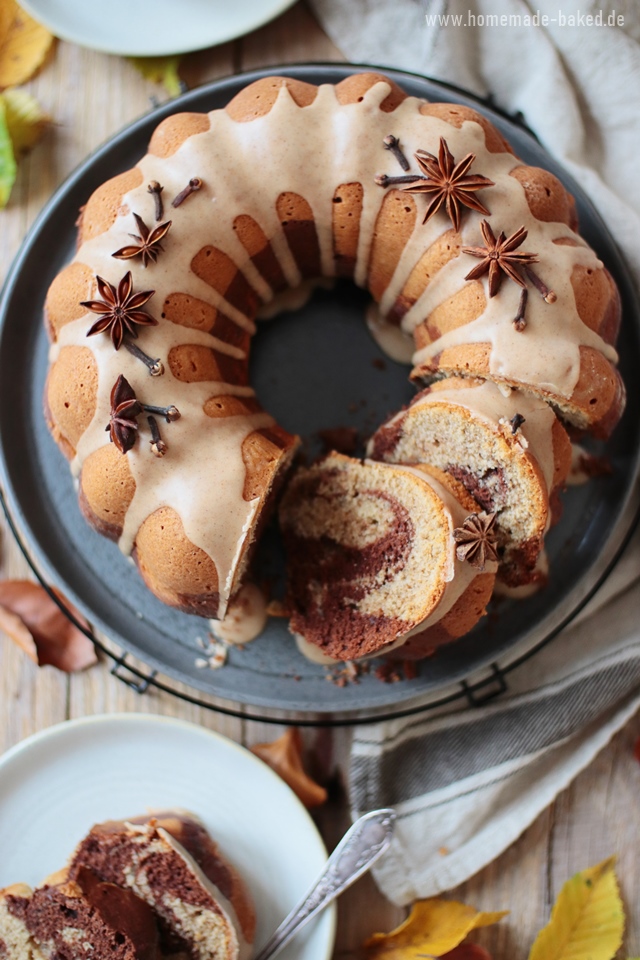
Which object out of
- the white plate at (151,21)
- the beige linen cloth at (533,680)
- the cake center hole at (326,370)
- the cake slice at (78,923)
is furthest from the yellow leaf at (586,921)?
the white plate at (151,21)

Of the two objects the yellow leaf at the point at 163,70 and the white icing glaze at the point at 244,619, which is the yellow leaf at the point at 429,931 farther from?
the yellow leaf at the point at 163,70

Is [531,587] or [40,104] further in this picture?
[40,104]

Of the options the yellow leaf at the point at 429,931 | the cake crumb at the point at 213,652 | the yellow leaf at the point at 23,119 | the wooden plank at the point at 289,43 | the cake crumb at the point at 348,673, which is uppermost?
the wooden plank at the point at 289,43

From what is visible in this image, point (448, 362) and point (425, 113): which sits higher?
point (425, 113)

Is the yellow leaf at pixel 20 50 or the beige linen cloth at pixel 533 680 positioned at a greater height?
the yellow leaf at pixel 20 50

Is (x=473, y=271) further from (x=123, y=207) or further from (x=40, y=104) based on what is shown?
(x=40, y=104)

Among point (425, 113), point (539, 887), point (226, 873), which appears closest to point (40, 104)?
point (425, 113)

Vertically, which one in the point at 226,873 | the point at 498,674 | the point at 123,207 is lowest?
the point at 226,873

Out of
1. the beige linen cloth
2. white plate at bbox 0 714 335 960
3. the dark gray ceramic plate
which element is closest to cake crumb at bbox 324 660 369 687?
the dark gray ceramic plate

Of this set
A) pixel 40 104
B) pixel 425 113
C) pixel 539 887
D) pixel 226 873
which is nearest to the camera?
pixel 425 113
